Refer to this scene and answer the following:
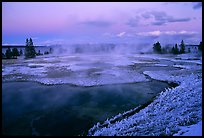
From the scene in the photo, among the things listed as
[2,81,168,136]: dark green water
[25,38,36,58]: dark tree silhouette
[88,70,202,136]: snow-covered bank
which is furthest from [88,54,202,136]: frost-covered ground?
[25,38,36,58]: dark tree silhouette

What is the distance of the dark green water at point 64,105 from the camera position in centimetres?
1170

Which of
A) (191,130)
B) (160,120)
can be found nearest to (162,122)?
(160,120)

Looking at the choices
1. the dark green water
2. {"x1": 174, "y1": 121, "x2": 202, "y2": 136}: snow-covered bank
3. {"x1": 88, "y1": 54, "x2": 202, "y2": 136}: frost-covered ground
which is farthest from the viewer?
the dark green water

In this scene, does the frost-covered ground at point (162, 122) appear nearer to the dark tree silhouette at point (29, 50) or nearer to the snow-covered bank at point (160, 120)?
the snow-covered bank at point (160, 120)

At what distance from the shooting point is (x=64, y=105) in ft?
49.3

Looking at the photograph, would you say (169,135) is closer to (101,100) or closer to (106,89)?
(101,100)

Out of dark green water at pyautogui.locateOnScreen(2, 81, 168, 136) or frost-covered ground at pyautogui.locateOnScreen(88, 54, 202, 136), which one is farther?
dark green water at pyautogui.locateOnScreen(2, 81, 168, 136)

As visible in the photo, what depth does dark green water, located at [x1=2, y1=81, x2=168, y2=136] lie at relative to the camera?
11.7 meters

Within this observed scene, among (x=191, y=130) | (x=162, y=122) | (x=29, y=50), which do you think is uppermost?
(x=29, y=50)

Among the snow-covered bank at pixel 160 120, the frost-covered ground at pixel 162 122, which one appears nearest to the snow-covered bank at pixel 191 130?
the frost-covered ground at pixel 162 122

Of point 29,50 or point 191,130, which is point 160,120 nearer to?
point 191,130

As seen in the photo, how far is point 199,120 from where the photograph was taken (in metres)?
10.2

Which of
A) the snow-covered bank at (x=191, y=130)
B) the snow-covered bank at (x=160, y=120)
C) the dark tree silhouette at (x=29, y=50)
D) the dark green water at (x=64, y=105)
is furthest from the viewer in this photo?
the dark tree silhouette at (x=29, y=50)

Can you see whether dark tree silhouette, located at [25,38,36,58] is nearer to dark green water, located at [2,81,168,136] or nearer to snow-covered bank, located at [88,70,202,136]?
dark green water, located at [2,81,168,136]
